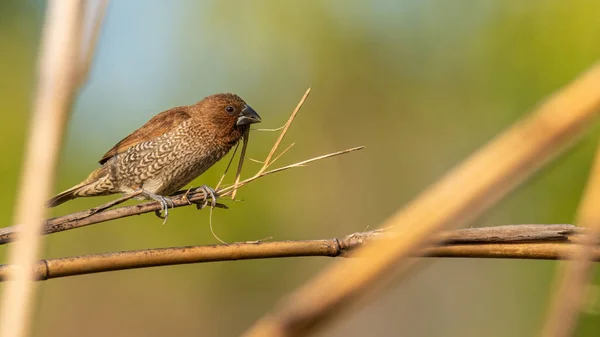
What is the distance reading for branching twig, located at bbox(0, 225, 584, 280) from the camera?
4.16 ft

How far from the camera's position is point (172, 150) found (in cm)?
493

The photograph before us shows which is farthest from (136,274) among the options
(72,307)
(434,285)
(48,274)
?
(48,274)

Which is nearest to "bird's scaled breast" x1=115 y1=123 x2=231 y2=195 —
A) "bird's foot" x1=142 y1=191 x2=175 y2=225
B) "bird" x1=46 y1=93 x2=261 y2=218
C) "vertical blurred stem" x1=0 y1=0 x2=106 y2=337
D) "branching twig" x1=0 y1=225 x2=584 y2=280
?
"bird" x1=46 y1=93 x2=261 y2=218

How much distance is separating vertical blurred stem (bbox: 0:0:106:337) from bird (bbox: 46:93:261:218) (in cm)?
406

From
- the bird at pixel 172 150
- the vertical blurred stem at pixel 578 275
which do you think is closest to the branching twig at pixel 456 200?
the vertical blurred stem at pixel 578 275

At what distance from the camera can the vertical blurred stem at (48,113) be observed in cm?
73

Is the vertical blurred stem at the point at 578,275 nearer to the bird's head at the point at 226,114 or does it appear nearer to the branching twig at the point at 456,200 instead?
the branching twig at the point at 456,200

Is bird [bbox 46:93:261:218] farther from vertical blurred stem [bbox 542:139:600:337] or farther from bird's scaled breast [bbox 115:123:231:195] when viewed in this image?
vertical blurred stem [bbox 542:139:600:337]

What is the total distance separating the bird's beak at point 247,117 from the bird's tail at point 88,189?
0.91 meters

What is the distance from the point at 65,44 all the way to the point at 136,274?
11.9 m

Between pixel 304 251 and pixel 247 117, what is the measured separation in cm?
366

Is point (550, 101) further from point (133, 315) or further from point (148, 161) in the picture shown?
point (133, 315)

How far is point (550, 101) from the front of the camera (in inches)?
22.6

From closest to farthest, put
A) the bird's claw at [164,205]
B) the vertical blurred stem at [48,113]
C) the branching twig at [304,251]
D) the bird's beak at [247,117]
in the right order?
1. the vertical blurred stem at [48,113]
2. the branching twig at [304,251]
3. the bird's claw at [164,205]
4. the bird's beak at [247,117]
